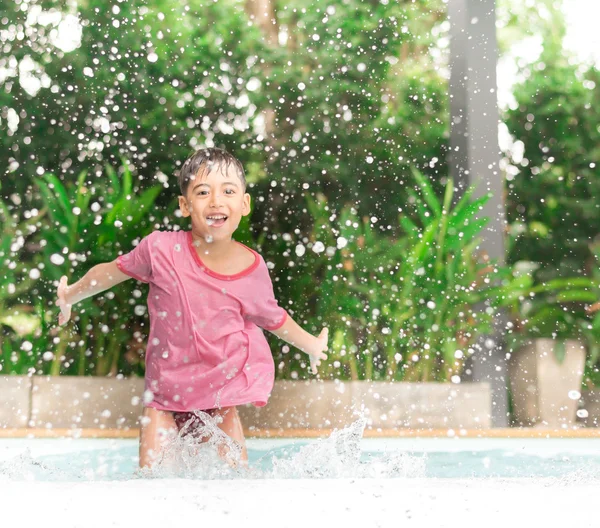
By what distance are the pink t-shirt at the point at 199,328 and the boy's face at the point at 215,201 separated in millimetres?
116

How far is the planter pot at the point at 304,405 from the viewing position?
367 centimetres

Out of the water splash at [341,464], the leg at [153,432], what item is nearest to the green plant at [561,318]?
the water splash at [341,464]

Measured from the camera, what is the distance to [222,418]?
2.51 meters

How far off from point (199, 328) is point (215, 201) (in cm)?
41

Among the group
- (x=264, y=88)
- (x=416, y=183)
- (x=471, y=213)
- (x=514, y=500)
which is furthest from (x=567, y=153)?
(x=514, y=500)

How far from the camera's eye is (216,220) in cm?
252

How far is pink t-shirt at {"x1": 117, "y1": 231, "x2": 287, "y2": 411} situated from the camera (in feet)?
8.04

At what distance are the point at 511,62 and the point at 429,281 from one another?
3503mm

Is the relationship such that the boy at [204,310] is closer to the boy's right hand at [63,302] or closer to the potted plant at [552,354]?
the boy's right hand at [63,302]

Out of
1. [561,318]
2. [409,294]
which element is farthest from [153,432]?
[561,318]

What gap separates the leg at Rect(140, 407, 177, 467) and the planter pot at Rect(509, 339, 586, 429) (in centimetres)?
276

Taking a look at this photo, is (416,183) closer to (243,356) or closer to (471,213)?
(471,213)

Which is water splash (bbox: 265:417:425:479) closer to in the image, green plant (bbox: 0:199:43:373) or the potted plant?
green plant (bbox: 0:199:43:373)

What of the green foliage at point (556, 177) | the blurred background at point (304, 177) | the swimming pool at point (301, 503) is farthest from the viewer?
the green foliage at point (556, 177)
